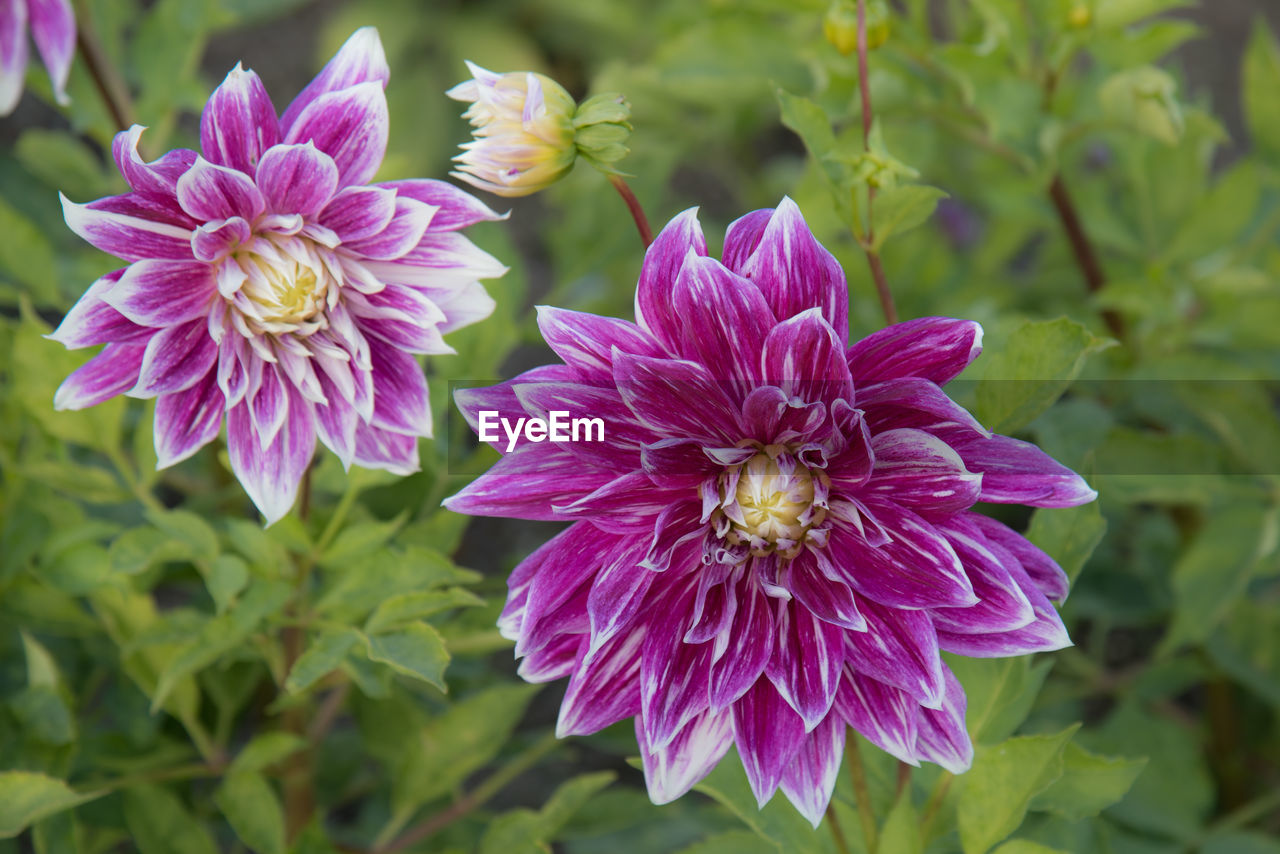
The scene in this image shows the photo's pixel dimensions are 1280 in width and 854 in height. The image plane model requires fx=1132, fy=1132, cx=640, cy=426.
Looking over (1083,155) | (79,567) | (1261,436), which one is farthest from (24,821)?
(1083,155)

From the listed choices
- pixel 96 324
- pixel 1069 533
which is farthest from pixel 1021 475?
pixel 96 324

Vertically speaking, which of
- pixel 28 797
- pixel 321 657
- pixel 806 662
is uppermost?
pixel 806 662

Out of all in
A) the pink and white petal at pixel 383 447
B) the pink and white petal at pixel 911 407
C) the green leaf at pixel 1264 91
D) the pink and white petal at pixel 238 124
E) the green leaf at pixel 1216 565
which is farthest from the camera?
the green leaf at pixel 1264 91

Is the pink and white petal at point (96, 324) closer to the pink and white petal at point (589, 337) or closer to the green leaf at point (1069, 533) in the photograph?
the pink and white petal at point (589, 337)

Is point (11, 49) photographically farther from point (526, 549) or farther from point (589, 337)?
point (526, 549)

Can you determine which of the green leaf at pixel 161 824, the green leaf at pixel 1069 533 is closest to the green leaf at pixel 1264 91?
the green leaf at pixel 1069 533

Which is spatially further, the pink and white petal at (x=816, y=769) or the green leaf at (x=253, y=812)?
the green leaf at (x=253, y=812)

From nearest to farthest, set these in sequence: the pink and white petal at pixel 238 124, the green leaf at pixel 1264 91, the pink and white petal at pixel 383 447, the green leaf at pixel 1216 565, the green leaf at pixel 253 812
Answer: the pink and white petal at pixel 238 124 → the pink and white petal at pixel 383 447 → the green leaf at pixel 253 812 → the green leaf at pixel 1216 565 → the green leaf at pixel 1264 91

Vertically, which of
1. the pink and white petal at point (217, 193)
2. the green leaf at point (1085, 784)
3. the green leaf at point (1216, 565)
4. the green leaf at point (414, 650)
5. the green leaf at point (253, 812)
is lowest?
the green leaf at point (253, 812)
